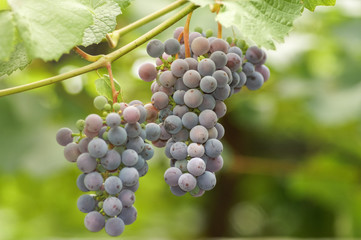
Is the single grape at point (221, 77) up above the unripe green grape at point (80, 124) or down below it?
above

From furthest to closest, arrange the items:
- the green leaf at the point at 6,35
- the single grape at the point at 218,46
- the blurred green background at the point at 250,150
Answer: the blurred green background at the point at 250,150 < the single grape at the point at 218,46 < the green leaf at the point at 6,35

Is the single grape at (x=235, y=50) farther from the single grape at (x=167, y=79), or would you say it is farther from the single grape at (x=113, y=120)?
the single grape at (x=113, y=120)

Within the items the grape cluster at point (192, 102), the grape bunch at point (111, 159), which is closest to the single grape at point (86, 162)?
the grape bunch at point (111, 159)

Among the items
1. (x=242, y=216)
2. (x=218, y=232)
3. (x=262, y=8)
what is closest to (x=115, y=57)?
(x=262, y=8)

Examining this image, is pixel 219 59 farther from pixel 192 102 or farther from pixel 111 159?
pixel 111 159

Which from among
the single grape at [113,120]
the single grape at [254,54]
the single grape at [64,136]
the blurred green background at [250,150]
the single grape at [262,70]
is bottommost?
the blurred green background at [250,150]

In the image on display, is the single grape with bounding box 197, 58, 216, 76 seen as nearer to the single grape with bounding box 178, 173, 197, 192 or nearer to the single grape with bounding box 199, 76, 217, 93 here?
the single grape with bounding box 199, 76, 217, 93

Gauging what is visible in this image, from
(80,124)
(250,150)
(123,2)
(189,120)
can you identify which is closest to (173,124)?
(189,120)
